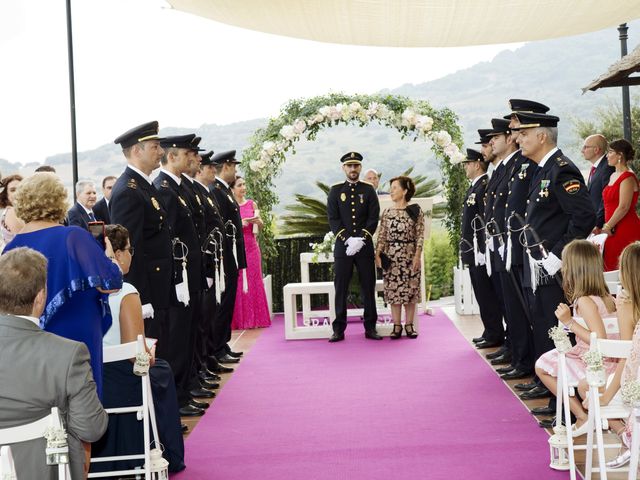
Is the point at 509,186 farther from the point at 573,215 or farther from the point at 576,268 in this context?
the point at 576,268

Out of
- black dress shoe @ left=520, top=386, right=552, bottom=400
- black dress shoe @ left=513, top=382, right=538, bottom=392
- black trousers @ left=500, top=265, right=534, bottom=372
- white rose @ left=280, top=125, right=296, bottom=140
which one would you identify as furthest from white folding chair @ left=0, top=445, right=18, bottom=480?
white rose @ left=280, top=125, right=296, bottom=140

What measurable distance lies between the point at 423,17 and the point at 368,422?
14.2 ft

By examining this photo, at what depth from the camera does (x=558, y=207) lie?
5.19 meters

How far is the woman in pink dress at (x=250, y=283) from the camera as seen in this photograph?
31.8 ft

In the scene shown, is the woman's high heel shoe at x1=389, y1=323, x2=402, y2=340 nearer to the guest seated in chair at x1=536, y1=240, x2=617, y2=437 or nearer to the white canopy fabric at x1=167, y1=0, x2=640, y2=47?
the white canopy fabric at x1=167, y1=0, x2=640, y2=47

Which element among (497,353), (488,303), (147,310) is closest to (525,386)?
(497,353)

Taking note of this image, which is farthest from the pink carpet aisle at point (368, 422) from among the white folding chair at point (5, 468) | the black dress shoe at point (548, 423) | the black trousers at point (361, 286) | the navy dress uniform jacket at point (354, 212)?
the white folding chair at point (5, 468)

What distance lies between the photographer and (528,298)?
5.47 metres

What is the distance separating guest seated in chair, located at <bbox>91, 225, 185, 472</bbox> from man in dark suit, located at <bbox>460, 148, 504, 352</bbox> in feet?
12.7

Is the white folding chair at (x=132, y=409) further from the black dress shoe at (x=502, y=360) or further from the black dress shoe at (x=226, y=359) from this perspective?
the black dress shoe at (x=502, y=360)

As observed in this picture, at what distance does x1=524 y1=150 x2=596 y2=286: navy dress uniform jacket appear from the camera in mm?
5012

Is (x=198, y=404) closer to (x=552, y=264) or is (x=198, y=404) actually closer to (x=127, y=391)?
(x=127, y=391)

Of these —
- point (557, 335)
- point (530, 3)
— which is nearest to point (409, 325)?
point (530, 3)

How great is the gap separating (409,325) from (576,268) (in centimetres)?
444
